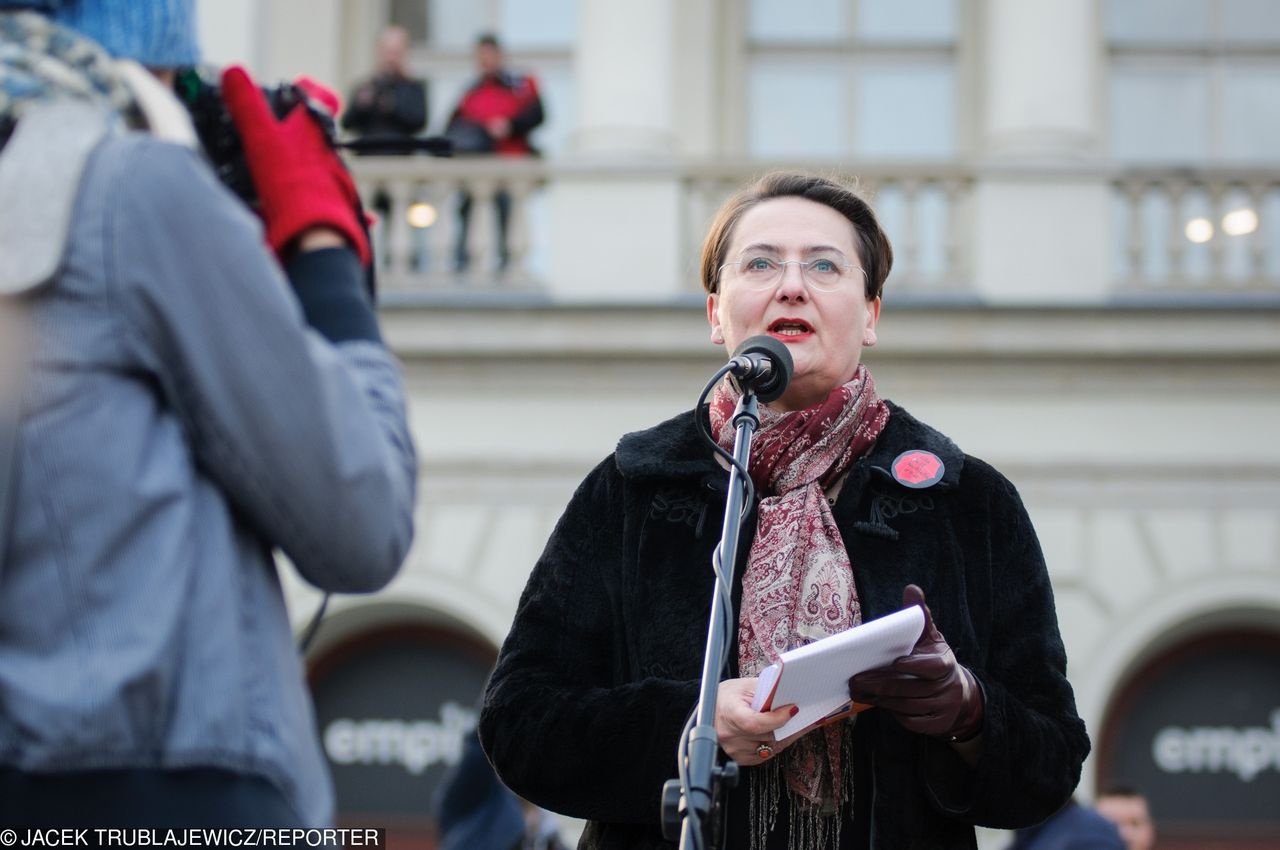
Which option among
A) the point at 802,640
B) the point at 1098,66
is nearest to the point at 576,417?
the point at 1098,66

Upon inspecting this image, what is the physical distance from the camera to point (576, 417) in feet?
42.5

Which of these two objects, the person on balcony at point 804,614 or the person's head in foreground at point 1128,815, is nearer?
the person on balcony at point 804,614

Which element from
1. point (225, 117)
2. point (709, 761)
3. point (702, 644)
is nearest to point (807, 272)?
point (702, 644)

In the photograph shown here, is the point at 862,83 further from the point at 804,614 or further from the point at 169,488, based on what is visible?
the point at 169,488

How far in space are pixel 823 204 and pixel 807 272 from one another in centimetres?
17

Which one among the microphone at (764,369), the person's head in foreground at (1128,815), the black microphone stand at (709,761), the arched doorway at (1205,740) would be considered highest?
the microphone at (764,369)

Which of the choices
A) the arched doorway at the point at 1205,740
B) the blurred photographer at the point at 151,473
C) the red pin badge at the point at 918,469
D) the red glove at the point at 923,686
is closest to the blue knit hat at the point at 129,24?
the blurred photographer at the point at 151,473

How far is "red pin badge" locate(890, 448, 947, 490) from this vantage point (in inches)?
132

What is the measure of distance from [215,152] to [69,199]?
35 centimetres

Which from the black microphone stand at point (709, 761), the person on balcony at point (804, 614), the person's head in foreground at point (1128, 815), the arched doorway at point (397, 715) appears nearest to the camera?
the black microphone stand at point (709, 761)

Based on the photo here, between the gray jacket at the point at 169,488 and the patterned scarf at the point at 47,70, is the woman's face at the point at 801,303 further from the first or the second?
the patterned scarf at the point at 47,70

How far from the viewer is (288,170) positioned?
7.39 ft

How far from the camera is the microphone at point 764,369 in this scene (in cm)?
324

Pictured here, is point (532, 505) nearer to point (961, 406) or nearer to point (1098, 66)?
point (961, 406)
